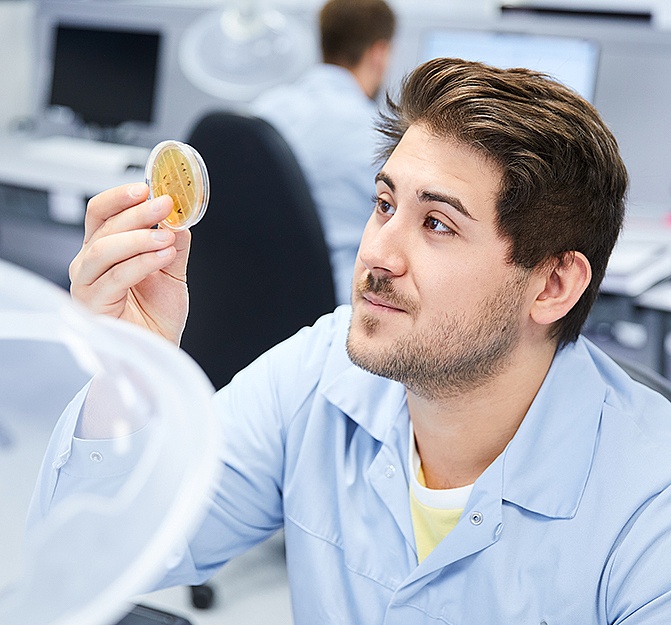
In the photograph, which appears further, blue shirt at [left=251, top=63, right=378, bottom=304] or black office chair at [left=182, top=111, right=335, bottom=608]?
blue shirt at [left=251, top=63, right=378, bottom=304]

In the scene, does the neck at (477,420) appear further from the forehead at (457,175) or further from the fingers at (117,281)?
the fingers at (117,281)

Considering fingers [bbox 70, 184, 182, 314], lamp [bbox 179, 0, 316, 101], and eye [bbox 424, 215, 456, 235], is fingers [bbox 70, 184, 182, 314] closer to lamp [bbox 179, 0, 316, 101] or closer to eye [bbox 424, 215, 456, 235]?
eye [bbox 424, 215, 456, 235]

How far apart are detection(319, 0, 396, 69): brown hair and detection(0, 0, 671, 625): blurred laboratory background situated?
336 mm

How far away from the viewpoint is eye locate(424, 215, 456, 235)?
3.65 feet

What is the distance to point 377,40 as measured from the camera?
2.64 m

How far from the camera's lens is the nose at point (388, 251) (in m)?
1.09

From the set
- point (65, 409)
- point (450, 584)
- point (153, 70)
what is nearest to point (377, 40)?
point (153, 70)

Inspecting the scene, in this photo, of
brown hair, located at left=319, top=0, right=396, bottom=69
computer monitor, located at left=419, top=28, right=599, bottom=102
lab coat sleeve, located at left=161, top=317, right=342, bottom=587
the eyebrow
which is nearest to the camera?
the eyebrow

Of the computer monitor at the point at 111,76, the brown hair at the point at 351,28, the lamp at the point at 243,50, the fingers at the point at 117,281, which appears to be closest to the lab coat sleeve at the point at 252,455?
the fingers at the point at 117,281

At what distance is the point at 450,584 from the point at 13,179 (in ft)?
8.83

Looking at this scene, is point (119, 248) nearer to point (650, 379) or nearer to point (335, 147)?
point (650, 379)

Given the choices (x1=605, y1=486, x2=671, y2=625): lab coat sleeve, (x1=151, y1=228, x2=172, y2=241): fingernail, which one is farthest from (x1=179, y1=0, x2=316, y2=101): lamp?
(x1=605, y1=486, x2=671, y2=625): lab coat sleeve

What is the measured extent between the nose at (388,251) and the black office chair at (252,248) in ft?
2.95

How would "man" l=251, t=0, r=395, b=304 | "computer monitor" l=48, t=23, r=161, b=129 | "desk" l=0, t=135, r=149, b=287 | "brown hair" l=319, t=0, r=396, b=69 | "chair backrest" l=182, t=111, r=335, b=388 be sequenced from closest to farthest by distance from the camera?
"chair backrest" l=182, t=111, r=335, b=388 < "man" l=251, t=0, r=395, b=304 < "brown hair" l=319, t=0, r=396, b=69 < "desk" l=0, t=135, r=149, b=287 < "computer monitor" l=48, t=23, r=161, b=129
